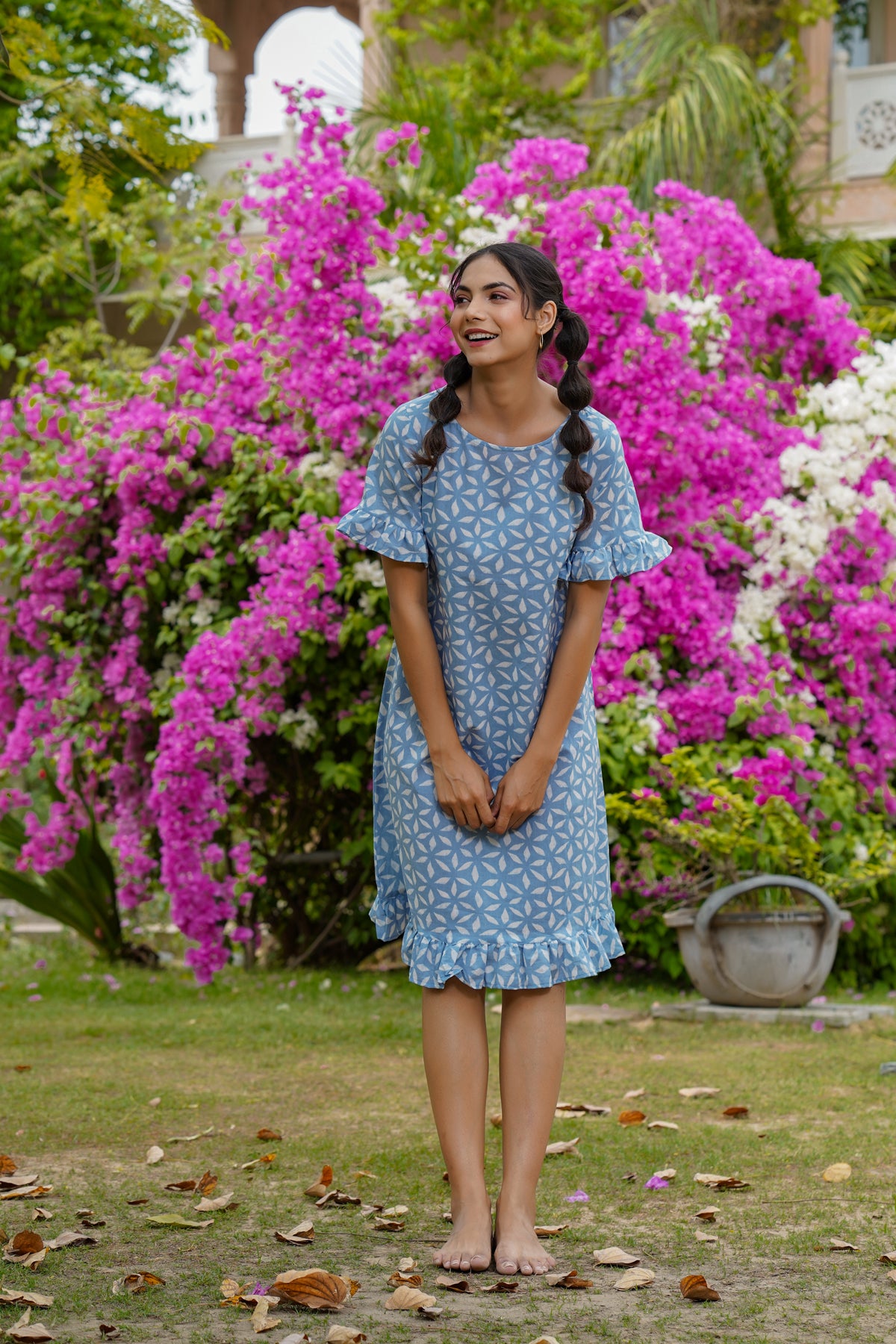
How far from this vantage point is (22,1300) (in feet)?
7.41

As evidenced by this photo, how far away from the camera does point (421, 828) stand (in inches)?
Answer: 106

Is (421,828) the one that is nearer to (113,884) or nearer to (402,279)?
(402,279)

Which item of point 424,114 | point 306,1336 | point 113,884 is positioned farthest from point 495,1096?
point 424,114

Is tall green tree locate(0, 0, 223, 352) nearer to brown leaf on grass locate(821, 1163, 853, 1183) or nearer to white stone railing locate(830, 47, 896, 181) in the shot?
white stone railing locate(830, 47, 896, 181)

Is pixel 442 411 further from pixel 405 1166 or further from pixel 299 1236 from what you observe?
pixel 405 1166

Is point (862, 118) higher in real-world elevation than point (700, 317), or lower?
higher

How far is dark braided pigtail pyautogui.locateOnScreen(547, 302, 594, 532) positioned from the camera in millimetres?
2709

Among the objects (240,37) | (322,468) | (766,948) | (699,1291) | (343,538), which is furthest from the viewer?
(240,37)

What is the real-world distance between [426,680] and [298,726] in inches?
130

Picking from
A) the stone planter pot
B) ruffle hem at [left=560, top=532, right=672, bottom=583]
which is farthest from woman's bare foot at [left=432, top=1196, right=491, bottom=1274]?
the stone planter pot

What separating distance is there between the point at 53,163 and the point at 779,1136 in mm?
11036

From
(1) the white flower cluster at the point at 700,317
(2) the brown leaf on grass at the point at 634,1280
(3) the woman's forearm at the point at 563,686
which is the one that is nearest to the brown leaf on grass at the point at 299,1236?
(2) the brown leaf on grass at the point at 634,1280

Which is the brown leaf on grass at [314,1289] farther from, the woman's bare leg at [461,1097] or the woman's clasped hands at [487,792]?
the woman's clasped hands at [487,792]

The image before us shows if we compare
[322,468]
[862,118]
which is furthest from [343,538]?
[862,118]
